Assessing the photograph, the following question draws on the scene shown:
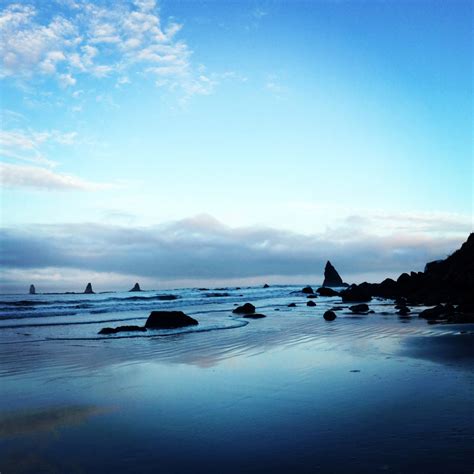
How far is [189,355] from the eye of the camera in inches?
446

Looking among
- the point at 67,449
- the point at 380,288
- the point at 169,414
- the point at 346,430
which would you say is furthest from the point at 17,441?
the point at 380,288

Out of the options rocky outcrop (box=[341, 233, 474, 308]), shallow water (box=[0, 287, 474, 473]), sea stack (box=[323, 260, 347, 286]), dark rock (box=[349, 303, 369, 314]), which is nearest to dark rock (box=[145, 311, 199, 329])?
shallow water (box=[0, 287, 474, 473])

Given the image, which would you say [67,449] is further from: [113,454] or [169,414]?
[169,414]

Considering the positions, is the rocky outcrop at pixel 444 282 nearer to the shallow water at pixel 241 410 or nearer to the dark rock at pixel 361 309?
the dark rock at pixel 361 309

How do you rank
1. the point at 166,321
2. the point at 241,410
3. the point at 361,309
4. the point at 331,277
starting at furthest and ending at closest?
the point at 331,277
the point at 361,309
the point at 166,321
the point at 241,410

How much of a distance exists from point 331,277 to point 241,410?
132m

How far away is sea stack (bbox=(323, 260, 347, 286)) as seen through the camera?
13262 centimetres

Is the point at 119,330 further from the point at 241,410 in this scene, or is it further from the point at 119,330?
the point at 241,410

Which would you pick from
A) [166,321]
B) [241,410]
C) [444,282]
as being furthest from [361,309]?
[241,410]

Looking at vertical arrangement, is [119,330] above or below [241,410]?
below

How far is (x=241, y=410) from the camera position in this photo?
5816mm

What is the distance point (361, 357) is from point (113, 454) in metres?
7.55

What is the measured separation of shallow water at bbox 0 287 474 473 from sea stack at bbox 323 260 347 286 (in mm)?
123741

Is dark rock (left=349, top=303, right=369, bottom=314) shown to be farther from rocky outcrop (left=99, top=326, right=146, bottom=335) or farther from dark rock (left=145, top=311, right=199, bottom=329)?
rocky outcrop (left=99, top=326, right=146, bottom=335)
